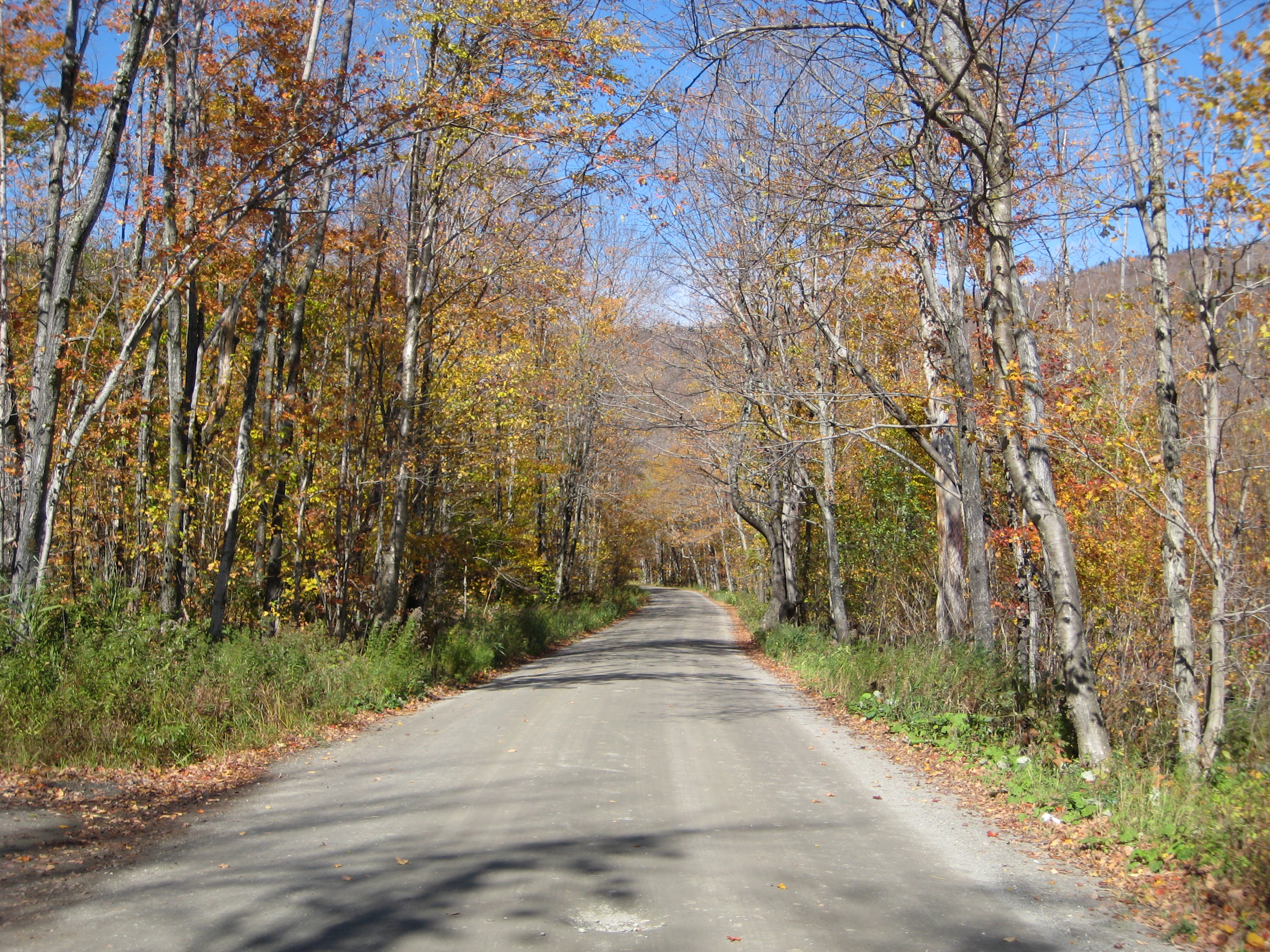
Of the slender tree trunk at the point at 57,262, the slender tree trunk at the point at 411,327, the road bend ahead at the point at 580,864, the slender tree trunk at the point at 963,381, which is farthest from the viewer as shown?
the slender tree trunk at the point at 411,327

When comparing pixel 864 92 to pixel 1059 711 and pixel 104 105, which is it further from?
pixel 104 105

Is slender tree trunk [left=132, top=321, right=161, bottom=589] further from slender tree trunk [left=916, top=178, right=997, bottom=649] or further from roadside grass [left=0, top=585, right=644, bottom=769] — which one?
slender tree trunk [left=916, top=178, right=997, bottom=649]

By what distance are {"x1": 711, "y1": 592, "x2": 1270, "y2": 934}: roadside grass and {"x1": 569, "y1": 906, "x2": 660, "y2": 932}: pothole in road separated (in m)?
2.85

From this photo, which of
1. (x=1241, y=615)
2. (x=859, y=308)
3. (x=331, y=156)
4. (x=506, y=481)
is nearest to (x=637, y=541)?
(x=506, y=481)

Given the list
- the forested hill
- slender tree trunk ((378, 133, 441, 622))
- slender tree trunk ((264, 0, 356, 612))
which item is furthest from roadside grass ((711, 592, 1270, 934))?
slender tree trunk ((264, 0, 356, 612))

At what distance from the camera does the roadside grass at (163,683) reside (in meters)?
7.58

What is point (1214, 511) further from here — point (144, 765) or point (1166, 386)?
point (144, 765)

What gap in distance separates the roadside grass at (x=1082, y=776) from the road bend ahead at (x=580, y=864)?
598 mm

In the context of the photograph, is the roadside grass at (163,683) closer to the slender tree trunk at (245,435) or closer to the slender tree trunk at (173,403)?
the slender tree trunk at (245,435)

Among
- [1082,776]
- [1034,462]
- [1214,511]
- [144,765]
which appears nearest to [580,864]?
[1082,776]

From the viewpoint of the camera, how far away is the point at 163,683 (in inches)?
351

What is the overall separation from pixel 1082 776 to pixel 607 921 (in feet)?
14.8

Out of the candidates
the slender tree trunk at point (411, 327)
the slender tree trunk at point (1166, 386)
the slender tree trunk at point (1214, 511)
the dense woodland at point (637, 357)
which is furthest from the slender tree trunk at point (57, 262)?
the slender tree trunk at point (1214, 511)

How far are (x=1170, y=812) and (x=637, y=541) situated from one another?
56243mm
